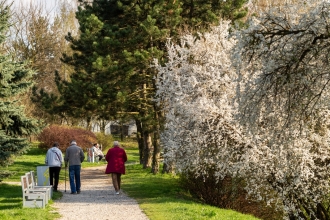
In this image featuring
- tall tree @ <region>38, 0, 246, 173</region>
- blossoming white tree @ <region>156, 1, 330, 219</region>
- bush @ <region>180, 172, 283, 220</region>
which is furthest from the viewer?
tall tree @ <region>38, 0, 246, 173</region>

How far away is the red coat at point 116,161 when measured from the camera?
58.4ft

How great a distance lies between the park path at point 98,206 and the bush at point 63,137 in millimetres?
18940

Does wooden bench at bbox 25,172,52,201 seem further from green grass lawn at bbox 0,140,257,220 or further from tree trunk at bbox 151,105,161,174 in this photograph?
tree trunk at bbox 151,105,161,174

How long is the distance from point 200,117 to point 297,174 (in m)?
3.43

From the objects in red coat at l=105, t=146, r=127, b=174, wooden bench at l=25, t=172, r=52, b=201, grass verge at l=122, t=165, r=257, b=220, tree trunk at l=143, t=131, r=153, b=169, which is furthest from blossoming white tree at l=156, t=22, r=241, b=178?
tree trunk at l=143, t=131, r=153, b=169

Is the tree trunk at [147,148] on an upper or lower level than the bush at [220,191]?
upper

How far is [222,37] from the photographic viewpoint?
67.0 feet

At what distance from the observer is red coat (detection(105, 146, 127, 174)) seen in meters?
17.8

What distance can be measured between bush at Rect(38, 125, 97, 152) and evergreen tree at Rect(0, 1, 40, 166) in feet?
64.5

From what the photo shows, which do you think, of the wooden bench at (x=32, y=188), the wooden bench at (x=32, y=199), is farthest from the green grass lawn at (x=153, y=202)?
the wooden bench at (x=32, y=188)

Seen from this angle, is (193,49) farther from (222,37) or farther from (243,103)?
(243,103)

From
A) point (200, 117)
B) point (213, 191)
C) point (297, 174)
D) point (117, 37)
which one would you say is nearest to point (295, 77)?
point (297, 174)

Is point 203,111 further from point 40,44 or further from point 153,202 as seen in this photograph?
point 40,44

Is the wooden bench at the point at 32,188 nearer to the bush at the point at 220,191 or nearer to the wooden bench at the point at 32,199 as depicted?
the wooden bench at the point at 32,199
